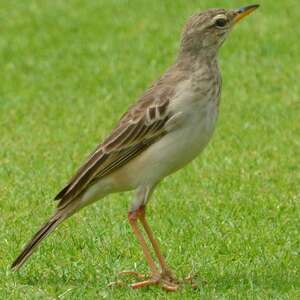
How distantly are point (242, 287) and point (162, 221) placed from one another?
2076 millimetres

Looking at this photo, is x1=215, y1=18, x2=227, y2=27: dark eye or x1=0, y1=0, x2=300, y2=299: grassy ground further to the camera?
x1=0, y1=0, x2=300, y2=299: grassy ground

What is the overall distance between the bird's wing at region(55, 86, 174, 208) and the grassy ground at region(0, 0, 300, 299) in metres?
0.73

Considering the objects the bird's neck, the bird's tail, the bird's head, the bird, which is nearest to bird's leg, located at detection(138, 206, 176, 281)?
the bird

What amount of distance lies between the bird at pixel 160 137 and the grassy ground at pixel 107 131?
0.49 m

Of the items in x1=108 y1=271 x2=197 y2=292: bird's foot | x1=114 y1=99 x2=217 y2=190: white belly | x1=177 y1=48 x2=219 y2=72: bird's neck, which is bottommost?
x1=108 y1=271 x2=197 y2=292: bird's foot

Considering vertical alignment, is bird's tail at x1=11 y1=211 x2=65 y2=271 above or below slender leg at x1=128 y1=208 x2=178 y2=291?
above

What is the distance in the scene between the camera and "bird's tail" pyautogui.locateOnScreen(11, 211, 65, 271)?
8.66 metres

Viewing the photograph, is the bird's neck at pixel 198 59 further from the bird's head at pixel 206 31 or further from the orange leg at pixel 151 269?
the orange leg at pixel 151 269

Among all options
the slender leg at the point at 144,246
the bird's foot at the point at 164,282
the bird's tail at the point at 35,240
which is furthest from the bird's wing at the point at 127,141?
the bird's foot at the point at 164,282

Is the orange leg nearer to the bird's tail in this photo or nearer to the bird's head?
the bird's tail

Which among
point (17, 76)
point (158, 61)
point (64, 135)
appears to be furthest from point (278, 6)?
point (64, 135)

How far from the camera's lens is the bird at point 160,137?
8.53 metres

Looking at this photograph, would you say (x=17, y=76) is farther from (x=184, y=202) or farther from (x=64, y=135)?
(x=184, y=202)

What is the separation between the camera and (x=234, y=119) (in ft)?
46.9
